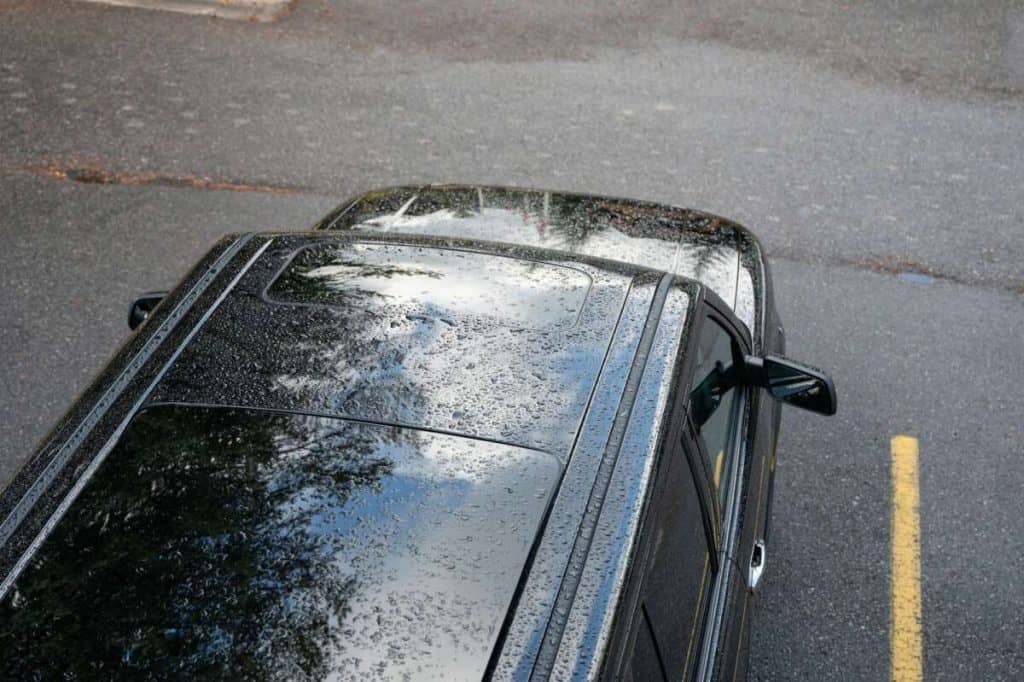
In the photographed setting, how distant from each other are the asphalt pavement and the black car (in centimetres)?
168

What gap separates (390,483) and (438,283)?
2.86 feet

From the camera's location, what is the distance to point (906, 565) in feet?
15.1

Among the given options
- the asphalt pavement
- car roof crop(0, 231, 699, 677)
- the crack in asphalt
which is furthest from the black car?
the crack in asphalt

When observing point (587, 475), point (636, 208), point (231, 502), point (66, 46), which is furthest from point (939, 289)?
point (66, 46)

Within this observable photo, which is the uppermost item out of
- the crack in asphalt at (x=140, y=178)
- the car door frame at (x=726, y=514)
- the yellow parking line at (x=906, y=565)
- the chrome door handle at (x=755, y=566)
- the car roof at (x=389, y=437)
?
the car roof at (x=389, y=437)

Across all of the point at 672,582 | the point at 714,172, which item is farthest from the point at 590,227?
the point at 714,172

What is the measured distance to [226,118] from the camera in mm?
8312

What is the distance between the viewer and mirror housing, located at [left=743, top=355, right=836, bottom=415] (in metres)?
3.54

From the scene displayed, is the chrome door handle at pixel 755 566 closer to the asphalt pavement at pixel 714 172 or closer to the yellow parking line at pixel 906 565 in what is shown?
the asphalt pavement at pixel 714 172

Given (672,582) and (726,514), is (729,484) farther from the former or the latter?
(672,582)

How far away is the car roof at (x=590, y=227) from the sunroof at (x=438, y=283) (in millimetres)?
1257

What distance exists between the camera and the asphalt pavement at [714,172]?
189 inches

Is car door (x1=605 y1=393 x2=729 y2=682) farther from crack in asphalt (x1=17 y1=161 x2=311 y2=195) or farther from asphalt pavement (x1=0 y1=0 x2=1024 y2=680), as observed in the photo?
crack in asphalt (x1=17 y1=161 x2=311 y2=195)

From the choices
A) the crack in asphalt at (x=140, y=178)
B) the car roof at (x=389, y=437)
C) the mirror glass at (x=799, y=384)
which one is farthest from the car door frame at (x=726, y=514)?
the crack in asphalt at (x=140, y=178)
